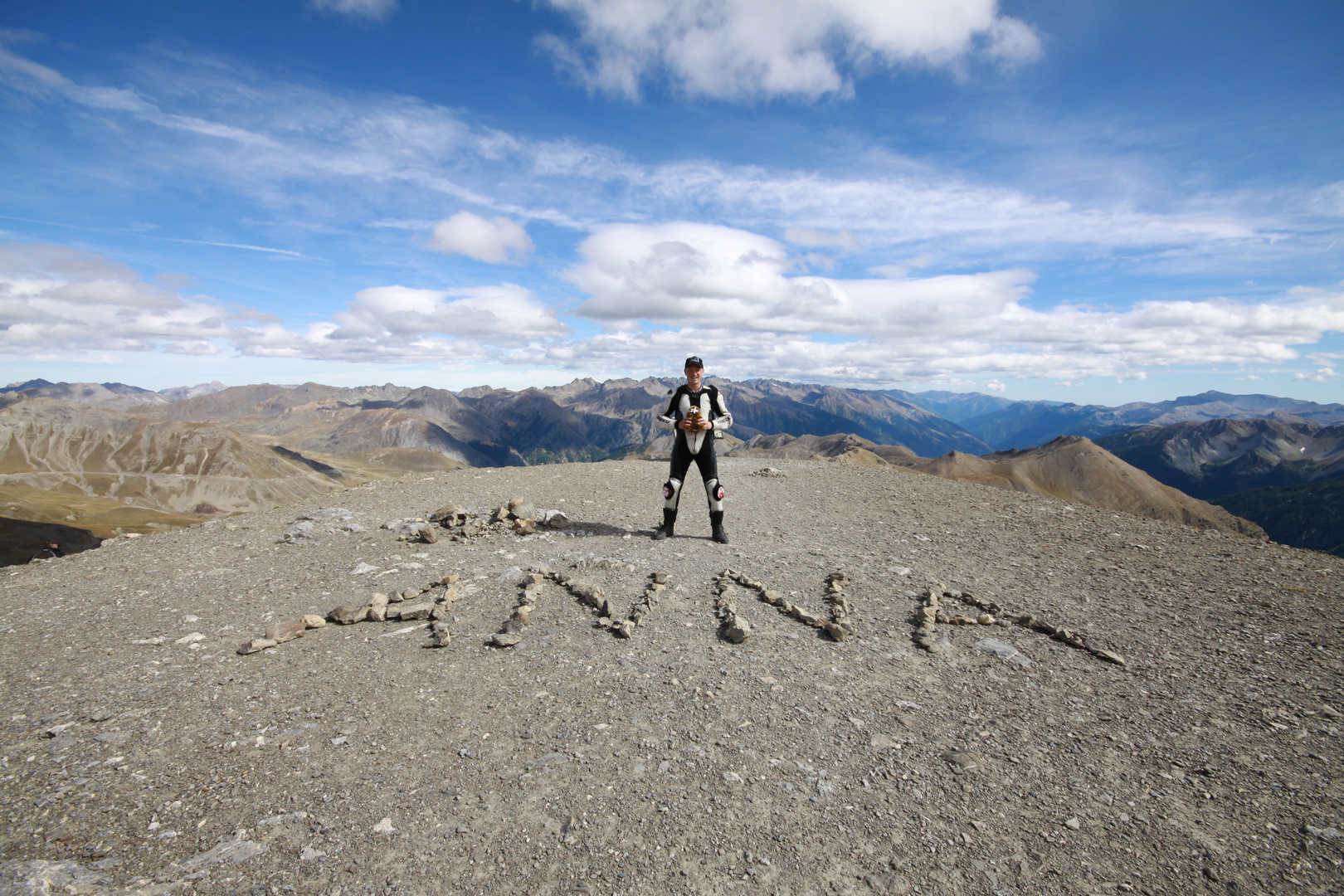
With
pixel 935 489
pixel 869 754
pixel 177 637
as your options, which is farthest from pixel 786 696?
pixel 935 489

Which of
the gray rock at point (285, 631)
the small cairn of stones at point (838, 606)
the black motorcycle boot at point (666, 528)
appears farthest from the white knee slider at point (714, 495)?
the gray rock at point (285, 631)

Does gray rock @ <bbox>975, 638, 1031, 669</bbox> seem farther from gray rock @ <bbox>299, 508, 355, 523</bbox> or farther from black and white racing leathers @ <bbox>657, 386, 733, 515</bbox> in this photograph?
gray rock @ <bbox>299, 508, 355, 523</bbox>

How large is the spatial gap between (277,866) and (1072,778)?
6.36 metres

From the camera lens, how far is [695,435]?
11.5 m

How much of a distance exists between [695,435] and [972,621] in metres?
5.92

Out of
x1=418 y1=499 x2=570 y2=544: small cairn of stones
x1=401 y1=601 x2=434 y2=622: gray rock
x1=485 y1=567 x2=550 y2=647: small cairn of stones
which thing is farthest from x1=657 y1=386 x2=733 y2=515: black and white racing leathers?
x1=401 y1=601 x2=434 y2=622: gray rock

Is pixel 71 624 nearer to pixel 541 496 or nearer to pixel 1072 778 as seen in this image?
pixel 541 496

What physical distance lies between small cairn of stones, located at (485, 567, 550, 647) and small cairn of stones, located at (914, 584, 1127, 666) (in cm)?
533

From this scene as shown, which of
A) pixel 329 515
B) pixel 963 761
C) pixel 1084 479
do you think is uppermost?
pixel 329 515

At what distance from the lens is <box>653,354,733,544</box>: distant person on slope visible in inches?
450

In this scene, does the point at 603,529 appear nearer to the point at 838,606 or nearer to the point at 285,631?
the point at 838,606

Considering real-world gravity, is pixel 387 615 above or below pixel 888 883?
above

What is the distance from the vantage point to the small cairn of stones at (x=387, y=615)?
24.0ft

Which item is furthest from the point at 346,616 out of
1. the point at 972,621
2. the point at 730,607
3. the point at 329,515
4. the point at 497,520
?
the point at 972,621
